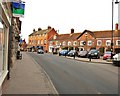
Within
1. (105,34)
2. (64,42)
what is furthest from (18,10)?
(64,42)

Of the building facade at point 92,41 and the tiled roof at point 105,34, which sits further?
the tiled roof at point 105,34

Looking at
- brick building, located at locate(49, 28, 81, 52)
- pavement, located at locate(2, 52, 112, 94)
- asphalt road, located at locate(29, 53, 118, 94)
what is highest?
brick building, located at locate(49, 28, 81, 52)

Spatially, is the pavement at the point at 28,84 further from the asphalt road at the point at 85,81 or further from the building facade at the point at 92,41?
the building facade at the point at 92,41

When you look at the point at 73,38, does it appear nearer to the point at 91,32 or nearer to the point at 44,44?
the point at 91,32

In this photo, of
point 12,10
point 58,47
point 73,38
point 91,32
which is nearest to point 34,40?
point 58,47

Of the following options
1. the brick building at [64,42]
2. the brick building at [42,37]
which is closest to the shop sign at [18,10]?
the brick building at [64,42]

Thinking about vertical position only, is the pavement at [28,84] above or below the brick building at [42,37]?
below

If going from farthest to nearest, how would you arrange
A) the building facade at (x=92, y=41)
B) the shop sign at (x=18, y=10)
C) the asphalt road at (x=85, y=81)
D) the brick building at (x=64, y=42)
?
the brick building at (x=64, y=42), the building facade at (x=92, y=41), the shop sign at (x=18, y=10), the asphalt road at (x=85, y=81)

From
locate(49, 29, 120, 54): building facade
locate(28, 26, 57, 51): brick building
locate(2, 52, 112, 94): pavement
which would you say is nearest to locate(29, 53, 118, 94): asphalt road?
locate(2, 52, 112, 94): pavement

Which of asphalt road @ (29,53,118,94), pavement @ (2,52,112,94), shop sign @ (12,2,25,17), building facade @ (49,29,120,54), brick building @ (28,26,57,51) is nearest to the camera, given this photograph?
pavement @ (2,52,112,94)

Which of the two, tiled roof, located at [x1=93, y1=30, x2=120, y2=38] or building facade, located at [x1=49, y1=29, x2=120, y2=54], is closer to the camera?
building facade, located at [x1=49, y1=29, x2=120, y2=54]

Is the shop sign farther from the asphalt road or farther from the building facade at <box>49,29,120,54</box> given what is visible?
the building facade at <box>49,29,120,54</box>

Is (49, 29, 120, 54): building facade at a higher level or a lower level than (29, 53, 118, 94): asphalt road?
higher

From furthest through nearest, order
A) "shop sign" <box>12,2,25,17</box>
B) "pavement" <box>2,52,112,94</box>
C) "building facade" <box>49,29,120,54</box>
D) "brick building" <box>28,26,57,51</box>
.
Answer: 1. "brick building" <box>28,26,57,51</box>
2. "building facade" <box>49,29,120,54</box>
3. "shop sign" <box>12,2,25,17</box>
4. "pavement" <box>2,52,112,94</box>
